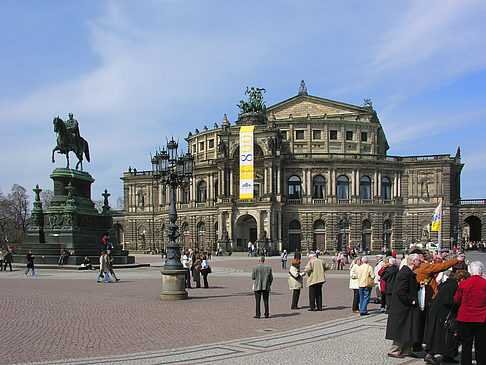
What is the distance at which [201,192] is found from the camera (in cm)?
7875

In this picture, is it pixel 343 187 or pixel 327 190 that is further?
pixel 343 187

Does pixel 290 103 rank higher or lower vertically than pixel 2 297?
higher

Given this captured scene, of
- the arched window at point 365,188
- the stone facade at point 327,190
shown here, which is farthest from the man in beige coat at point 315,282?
the arched window at point 365,188

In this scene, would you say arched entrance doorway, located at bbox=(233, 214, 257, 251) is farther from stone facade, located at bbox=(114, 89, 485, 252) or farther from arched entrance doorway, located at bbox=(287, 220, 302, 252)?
arched entrance doorway, located at bbox=(287, 220, 302, 252)

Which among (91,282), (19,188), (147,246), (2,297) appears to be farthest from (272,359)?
(19,188)

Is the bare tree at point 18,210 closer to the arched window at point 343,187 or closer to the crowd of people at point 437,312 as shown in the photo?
the arched window at point 343,187

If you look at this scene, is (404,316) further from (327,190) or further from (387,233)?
(387,233)

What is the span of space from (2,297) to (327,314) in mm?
11806

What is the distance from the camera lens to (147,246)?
280ft

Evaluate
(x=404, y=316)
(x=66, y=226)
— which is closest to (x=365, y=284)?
(x=404, y=316)

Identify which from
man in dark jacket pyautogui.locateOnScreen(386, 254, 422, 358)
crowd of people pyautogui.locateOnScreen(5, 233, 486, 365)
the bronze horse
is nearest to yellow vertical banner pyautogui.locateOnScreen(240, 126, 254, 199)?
the bronze horse

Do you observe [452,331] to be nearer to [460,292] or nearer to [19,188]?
[460,292]

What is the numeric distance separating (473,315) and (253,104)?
219 ft

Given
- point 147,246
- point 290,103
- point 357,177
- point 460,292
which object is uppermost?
point 290,103
